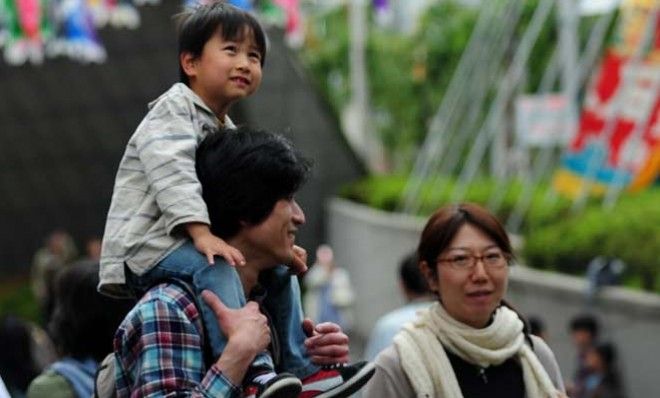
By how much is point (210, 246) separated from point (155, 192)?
218 mm

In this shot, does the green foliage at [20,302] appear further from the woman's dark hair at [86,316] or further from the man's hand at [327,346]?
the man's hand at [327,346]

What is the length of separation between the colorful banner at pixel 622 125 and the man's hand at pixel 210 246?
1394 cm

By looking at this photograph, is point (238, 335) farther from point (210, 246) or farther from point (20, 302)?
point (20, 302)

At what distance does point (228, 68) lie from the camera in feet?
12.6

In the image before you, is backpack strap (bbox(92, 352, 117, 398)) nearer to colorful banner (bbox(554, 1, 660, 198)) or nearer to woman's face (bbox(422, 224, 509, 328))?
woman's face (bbox(422, 224, 509, 328))

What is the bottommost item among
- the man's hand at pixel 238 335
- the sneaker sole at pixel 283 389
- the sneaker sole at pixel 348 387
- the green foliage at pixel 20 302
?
the green foliage at pixel 20 302

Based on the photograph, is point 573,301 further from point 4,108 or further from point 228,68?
point 4,108

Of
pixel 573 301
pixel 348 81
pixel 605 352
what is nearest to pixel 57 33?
pixel 573 301

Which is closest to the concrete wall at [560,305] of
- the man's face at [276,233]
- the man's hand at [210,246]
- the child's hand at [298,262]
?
the child's hand at [298,262]

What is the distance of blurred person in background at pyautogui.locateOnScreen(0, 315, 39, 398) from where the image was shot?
6812mm

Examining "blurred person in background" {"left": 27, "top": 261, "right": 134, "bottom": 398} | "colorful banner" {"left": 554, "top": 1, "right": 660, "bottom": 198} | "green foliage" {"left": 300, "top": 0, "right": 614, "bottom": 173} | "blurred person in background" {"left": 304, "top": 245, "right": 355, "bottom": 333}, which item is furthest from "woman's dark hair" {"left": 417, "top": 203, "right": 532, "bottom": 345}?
"green foliage" {"left": 300, "top": 0, "right": 614, "bottom": 173}

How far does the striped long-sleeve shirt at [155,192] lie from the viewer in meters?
3.54

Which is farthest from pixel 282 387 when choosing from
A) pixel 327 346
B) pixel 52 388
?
pixel 52 388

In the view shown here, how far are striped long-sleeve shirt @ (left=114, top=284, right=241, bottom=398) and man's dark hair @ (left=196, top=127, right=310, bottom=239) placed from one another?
0.21 m
